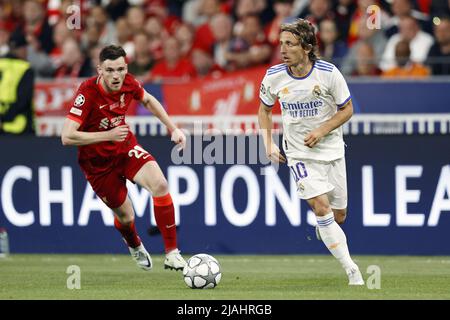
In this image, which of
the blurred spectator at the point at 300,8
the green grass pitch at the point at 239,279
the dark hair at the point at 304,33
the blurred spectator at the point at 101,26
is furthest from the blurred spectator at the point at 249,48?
the dark hair at the point at 304,33

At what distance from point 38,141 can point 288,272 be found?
13.3 feet

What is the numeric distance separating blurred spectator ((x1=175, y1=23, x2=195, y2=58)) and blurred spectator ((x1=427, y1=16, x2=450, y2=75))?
3.92 meters

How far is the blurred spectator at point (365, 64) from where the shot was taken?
17.1 metres

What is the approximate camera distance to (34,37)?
20016 mm

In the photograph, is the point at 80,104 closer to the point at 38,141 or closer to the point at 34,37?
the point at 38,141

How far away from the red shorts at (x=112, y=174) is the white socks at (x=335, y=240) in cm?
205

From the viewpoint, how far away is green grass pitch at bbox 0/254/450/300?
32.9ft

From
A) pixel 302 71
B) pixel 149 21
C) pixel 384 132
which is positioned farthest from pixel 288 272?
pixel 149 21

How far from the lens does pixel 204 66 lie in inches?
717

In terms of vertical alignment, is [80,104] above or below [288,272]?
above

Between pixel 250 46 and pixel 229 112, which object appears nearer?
pixel 229 112

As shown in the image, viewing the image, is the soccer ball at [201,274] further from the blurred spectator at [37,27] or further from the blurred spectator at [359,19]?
the blurred spectator at [37,27]

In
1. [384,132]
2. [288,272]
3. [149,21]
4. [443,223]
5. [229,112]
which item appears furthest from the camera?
[149,21]

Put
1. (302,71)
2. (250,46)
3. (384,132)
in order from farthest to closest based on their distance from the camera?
(250,46) → (384,132) → (302,71)
